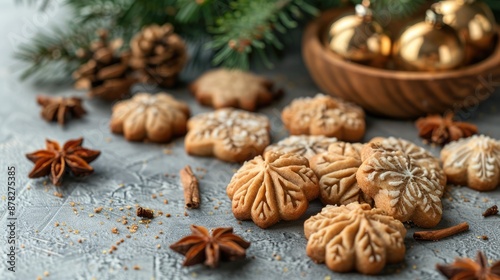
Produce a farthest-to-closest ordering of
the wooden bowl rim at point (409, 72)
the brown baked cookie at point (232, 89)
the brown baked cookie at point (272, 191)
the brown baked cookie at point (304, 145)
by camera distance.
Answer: the brown baked cookie at point (232, 89) → the wooden bowl rim at point (409, 72) → the brown baked cookie at point (304, 145) → the brown baked cookie at point (272, 191)

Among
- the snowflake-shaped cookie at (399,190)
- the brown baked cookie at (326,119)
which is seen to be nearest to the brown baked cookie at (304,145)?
the brown baked cookie at (326,119)

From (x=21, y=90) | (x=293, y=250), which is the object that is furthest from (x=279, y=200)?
(x=21, y=90)

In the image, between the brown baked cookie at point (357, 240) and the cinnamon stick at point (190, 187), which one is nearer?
the brown baked cookie at point (357, 240)

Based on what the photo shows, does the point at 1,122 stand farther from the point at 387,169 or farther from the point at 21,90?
the point at 387,169

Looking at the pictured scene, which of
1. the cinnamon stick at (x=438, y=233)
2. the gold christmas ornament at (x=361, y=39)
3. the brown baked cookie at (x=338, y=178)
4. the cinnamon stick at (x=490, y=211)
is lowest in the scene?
the cinnamon stick at (x=490, y=211)

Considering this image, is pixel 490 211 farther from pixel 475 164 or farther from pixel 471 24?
pixel 471 24

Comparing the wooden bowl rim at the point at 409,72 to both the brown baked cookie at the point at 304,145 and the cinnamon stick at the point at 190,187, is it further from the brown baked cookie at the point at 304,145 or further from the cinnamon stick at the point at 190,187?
the cinnamon stick at the point at 190,187

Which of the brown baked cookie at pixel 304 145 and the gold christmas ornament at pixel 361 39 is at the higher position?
the gold christmas ornament at pixel 361 39

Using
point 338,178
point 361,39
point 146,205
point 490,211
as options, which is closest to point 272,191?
point 338,178
